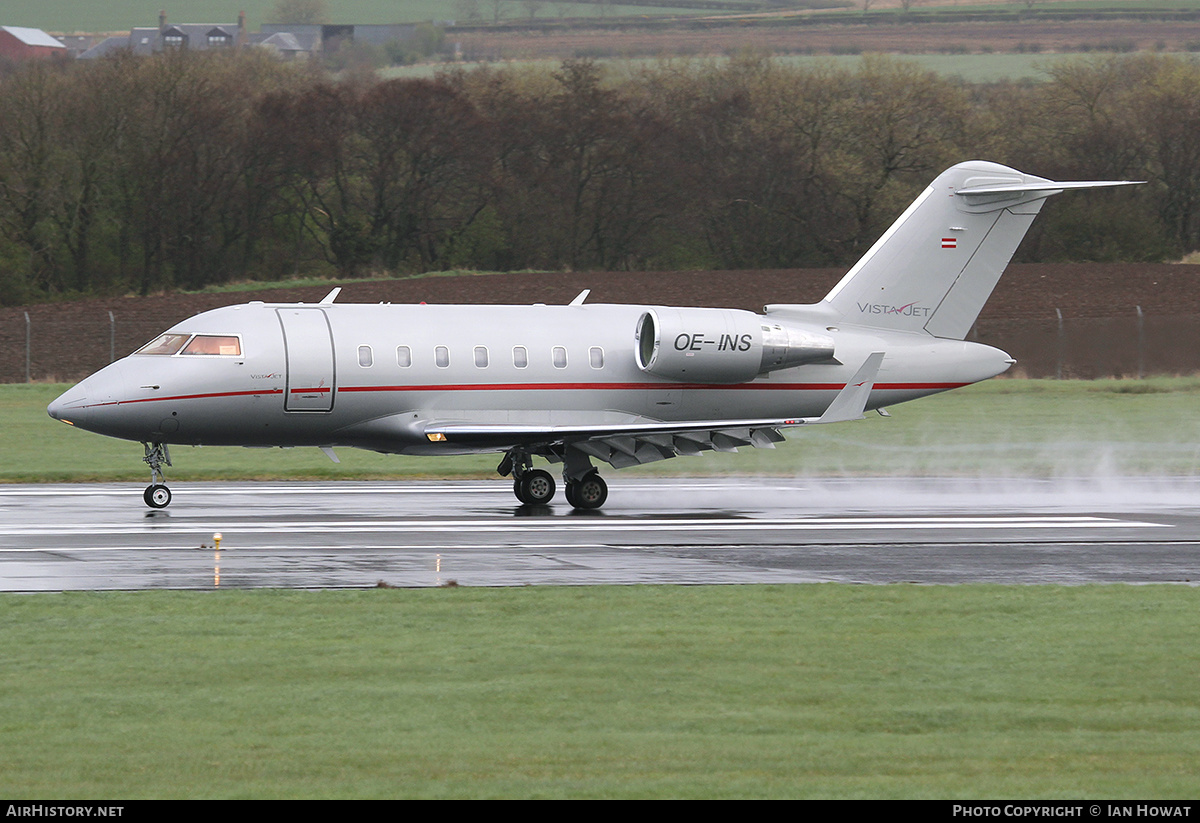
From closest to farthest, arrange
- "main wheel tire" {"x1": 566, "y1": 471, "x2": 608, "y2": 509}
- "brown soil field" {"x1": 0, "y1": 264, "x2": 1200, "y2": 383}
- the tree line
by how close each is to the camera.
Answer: "main wheel tire" {"x1": 566, "y1": 471, "x2": 608, "y2": 509}
"brown soil field" {"x1": 0, "y1": 264, "x2": 1200, "y2": 383}
the tree line

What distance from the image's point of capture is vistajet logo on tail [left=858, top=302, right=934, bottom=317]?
82.6 feet

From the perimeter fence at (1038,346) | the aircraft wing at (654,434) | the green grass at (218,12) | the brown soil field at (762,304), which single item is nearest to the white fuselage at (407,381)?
the aircraft wing at (654,434)

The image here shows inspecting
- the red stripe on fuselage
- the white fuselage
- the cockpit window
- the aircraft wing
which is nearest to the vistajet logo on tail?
the white fuselage

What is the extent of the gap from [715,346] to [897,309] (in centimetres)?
367

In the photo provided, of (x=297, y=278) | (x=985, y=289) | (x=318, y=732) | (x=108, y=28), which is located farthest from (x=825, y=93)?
(x=108, y=28)

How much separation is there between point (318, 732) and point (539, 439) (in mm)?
13717

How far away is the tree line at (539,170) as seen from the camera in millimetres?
65812

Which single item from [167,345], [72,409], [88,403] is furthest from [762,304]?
[72,409]

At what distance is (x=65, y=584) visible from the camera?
14953mm

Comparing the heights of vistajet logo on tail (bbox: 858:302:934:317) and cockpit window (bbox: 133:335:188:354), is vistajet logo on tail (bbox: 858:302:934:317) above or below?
above

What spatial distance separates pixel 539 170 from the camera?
7031 centimetres

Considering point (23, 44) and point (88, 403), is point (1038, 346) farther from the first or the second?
point (23, 44)

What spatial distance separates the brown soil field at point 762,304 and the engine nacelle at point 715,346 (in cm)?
2432

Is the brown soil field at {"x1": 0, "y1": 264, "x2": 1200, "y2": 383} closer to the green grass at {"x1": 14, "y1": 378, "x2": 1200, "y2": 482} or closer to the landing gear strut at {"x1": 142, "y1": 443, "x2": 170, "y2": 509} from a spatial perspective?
the green grass at {"x1": 14, "y1": 378, "x2": 1200, "y2": 482}
